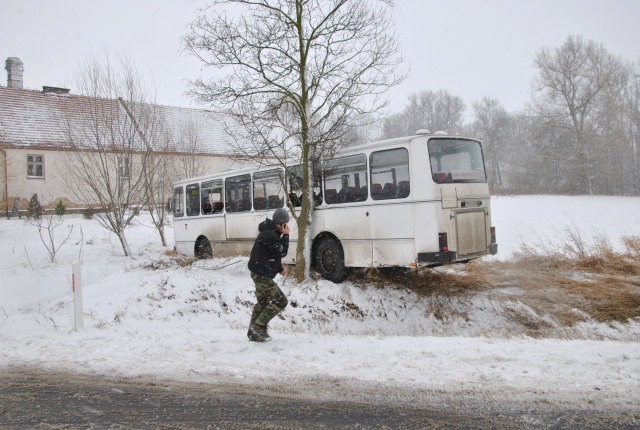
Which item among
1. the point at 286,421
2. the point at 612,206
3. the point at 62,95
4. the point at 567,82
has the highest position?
the point at 567,82

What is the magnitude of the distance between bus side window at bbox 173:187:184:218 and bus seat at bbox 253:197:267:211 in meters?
4.47

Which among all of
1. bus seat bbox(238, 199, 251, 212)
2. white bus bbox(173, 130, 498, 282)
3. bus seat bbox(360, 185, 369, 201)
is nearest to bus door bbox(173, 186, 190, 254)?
bus seat bbox(238, 199, 251, 212)

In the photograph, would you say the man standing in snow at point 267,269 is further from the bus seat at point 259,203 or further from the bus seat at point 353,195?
the bus seat at point 259,203

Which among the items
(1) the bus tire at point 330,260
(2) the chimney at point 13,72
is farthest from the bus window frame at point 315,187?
(2) the chimney at point 13,72

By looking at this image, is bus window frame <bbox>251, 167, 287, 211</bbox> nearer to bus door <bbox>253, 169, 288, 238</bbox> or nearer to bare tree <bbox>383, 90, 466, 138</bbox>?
bus door <bbox>253, 169, 288, 238</bbox>

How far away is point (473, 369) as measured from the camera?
15.3ft

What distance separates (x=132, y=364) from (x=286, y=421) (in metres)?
2.73

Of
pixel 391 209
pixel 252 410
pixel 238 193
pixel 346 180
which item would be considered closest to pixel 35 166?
pixel 238 193

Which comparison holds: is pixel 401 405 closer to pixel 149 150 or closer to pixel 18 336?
pixel 18 336

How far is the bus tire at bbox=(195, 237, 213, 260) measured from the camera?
14166 mm

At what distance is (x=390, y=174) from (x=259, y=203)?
441 cm

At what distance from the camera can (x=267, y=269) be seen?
609 centimetres

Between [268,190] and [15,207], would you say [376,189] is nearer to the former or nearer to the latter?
[268,190]

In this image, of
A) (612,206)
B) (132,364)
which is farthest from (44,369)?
(612,206)
